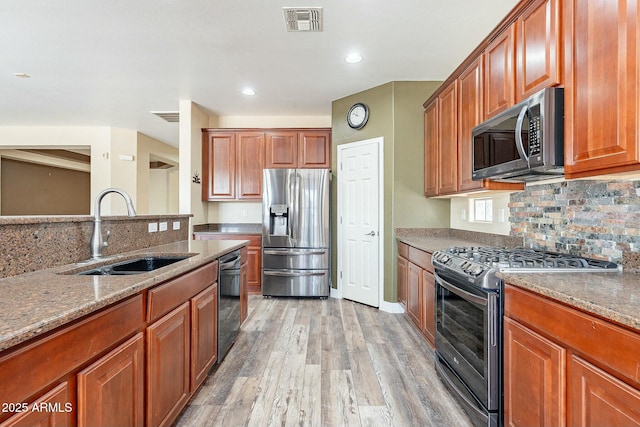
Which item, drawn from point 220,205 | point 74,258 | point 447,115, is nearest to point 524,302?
point 447,115

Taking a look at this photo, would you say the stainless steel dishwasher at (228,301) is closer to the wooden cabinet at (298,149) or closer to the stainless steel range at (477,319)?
the stainless steel range at (477,319)

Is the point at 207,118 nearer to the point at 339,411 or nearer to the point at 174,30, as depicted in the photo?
the point at 174,30

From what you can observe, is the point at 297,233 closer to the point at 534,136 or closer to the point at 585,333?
the point at 534,136

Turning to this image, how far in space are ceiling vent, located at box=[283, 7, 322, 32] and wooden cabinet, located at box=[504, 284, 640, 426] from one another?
89.0 inches

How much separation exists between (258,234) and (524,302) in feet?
11.4

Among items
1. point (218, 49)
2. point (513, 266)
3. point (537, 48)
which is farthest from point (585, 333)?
point (218, 49)

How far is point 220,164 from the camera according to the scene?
468 cm

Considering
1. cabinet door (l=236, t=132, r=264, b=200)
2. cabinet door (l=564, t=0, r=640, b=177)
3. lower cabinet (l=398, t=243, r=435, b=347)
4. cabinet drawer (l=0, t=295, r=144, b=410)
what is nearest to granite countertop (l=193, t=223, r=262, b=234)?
cabinet door (l=236, t=132, r=264, b=200)

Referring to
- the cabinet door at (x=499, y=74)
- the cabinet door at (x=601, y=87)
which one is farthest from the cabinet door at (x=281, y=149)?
the cabinet door at (x=601, y=87)

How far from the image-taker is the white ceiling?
2.35 m

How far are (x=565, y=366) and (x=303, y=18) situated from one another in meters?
2.63

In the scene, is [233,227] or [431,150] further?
[233,227]

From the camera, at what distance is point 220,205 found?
199 inches

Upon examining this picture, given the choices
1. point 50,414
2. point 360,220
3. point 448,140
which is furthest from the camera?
point 360,220
